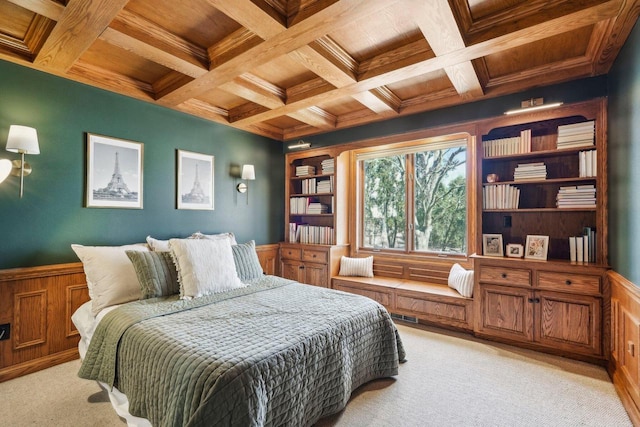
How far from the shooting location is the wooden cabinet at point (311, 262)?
432 cm

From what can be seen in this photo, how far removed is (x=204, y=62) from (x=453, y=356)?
341 centimetres

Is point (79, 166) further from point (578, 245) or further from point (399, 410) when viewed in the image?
point (578, 245)

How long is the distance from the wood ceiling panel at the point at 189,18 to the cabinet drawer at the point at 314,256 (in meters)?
2.90

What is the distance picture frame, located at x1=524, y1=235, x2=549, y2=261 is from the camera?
2.94 metres

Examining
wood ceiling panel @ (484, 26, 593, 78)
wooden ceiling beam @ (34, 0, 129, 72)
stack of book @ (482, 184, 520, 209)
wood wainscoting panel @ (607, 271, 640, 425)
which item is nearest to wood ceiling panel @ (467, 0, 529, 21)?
wood ceiling panel @ (484, 26, 593, 78)

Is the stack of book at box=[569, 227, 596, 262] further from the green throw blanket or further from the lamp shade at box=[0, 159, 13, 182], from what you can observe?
the lamp shade at box=[0, 159, 13, 182]

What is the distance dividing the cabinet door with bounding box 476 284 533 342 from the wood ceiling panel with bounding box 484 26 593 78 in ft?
6.84

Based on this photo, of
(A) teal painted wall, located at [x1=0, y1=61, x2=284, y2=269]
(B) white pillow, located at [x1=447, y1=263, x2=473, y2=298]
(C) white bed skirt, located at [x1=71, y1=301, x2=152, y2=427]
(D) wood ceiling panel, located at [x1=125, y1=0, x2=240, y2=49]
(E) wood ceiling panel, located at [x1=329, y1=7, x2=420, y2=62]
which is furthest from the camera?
(B) white pillow, located at [x1=447, y1=263, x2=473, y2=298]

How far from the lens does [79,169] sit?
112 inches

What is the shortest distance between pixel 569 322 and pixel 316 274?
2.85 meters

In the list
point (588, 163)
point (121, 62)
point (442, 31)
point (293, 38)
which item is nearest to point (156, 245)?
point (121, 62)

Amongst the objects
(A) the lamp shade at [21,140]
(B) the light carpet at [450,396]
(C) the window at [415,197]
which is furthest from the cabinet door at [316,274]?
(A) the lamp shade at [21,140]

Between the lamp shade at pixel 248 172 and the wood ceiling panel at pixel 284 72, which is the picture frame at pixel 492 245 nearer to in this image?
the wood ceiling panel at pixel 284 72

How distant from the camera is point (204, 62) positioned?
2.59m
